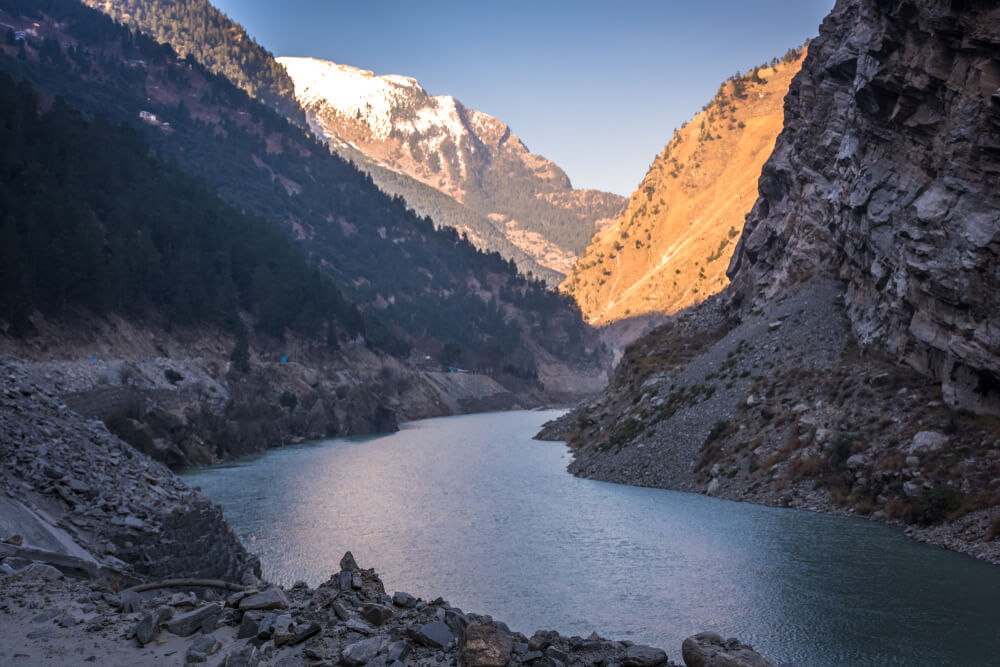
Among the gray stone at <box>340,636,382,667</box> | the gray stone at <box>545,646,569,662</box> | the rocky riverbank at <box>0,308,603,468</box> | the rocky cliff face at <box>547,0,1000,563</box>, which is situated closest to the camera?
the gray stone at <box>340,636,382,667</box>

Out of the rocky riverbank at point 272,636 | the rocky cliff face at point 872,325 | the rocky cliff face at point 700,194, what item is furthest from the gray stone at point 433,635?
the rocky cliff face at point 700,194

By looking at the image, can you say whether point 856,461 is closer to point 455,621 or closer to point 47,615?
point 455,621

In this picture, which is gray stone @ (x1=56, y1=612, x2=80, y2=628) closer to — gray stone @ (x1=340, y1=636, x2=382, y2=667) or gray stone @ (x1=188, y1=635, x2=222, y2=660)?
gray stone @ (x1=188, y1=635, x2=222, y2=660)

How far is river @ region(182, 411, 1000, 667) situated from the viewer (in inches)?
771

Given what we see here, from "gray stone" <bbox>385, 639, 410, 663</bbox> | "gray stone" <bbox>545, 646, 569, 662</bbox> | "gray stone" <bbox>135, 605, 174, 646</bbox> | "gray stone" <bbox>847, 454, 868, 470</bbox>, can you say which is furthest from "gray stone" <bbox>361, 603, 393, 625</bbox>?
"gray stone" <bbox>847, 454, 868, 470</bbox>

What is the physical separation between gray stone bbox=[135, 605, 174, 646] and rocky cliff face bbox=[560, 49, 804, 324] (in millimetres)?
131868

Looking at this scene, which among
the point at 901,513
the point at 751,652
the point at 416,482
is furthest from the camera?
the point at 416,482

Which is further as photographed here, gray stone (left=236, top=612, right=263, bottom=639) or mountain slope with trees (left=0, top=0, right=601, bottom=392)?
mountain slope with trees (left=0, top=0, right=601, bottom=392)

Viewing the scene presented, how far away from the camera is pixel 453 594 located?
24.5 metres

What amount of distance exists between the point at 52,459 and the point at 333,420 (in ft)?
222

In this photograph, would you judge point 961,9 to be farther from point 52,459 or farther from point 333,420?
point 333,420

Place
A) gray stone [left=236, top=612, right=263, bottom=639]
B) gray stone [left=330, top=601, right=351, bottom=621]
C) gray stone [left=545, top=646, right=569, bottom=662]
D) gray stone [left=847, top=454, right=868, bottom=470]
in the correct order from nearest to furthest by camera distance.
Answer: gray stone [left=236, top=612, right=263, bottom=639], gray stone [left=545, top=646, right=569, bottom=662], gray stone [left=330, top=601, right=351, bottom=621], gray stone [left=847, top=454, right=868, bottom=470]

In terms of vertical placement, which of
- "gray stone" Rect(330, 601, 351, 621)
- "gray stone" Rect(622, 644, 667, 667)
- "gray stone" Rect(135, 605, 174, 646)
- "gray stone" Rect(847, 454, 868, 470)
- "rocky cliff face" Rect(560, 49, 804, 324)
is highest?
"rocky cliff face" Rect(560, 49, 804, 324)

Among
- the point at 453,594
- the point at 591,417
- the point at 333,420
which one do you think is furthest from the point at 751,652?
the point at 333,420
